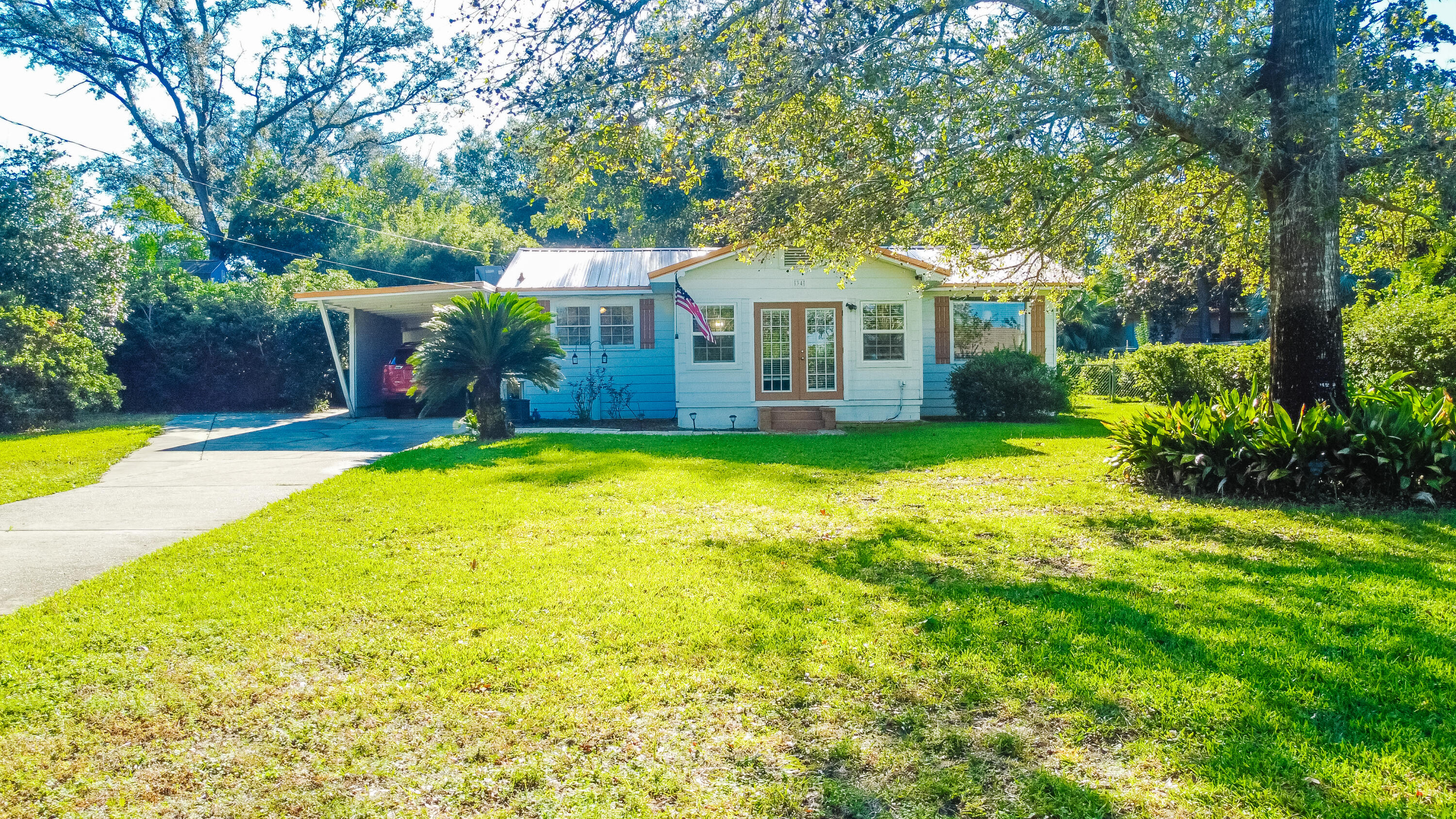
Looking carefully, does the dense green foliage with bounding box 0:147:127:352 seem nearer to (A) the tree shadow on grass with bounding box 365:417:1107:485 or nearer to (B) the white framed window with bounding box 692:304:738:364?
(A) the tree shadow on grass with bounding box 365:417:1107:485

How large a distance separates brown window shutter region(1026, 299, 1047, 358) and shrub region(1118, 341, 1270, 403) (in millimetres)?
2941

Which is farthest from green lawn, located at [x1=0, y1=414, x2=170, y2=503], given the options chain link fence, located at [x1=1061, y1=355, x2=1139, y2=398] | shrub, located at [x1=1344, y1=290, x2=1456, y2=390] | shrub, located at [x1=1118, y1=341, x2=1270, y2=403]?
chain link fence, located at [x1=1061, y1=355, x2=1139, y2=398]

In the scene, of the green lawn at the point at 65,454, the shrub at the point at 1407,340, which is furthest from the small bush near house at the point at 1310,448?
the green lawn at the point at 65,454

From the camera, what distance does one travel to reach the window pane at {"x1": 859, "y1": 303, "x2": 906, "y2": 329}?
15.5 m

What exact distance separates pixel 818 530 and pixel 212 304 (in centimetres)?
1929

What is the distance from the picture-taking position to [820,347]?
51.0ft

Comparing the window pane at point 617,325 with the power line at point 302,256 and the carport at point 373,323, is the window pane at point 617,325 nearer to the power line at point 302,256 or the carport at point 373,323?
the carport at point 373,323

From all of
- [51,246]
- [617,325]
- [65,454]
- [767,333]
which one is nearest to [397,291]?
[617,325]

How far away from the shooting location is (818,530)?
20.6ft

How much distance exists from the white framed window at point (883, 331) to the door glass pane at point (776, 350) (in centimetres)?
137

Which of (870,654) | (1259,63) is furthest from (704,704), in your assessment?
(1259,63)

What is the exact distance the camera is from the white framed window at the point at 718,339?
50.6 ft

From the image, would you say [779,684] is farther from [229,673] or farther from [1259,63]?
[1259,63]

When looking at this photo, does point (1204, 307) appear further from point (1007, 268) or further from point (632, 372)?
point (1007, 268)
